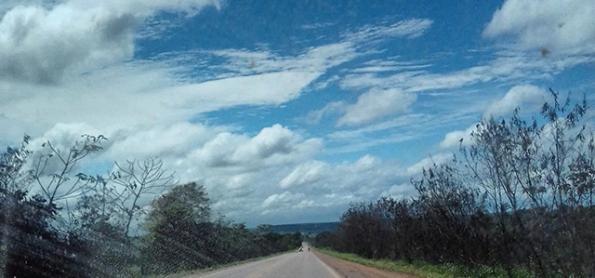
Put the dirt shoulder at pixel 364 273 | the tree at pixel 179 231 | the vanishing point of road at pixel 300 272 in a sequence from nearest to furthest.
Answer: the vanishing point of road at pixel 300 272, the dirt shoulder at pixel 364 273, the tree at pixel 179 231

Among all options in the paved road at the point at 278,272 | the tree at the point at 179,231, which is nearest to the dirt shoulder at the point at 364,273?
the paved road at the point at 278,272

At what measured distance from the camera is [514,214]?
1983 cm

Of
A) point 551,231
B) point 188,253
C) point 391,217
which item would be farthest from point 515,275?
point 188,253

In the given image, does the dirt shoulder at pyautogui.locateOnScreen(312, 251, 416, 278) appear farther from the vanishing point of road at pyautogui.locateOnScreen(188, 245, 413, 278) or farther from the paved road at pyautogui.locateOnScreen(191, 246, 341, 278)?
the paved road at pyautogui.locateOnScreen(191, 246, 341, 278)

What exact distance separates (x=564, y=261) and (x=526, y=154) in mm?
3083

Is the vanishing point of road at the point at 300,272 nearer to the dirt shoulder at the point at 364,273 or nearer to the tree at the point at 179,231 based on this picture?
the dirt shoulder at the point at 364,273

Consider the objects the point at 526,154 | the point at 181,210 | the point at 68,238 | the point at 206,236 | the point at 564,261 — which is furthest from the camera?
the point at 206,236

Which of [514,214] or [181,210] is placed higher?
[181,210]

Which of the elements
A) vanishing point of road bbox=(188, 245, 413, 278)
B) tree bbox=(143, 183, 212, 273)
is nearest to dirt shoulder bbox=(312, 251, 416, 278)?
vanishing point of road bbox=(188, 245, 413, 278)

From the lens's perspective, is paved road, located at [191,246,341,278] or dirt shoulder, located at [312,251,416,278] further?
dirt shoulder, located at [312,251,416,278]

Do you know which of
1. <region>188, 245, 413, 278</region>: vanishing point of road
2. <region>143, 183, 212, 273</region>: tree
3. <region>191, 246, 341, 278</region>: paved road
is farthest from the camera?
<region>143, 183, 212, 273</region>: tree

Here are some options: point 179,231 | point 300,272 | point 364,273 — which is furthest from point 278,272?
point 179,231

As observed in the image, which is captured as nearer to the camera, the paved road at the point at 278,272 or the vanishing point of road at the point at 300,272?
→ the paved road at the point at 278,272

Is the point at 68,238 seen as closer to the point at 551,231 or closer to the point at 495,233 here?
the point at 551,231
